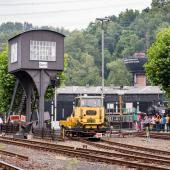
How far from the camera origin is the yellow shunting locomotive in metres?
37.2

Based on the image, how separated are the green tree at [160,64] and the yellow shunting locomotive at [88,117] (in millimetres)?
10051

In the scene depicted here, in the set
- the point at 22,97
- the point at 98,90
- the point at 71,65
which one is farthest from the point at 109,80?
the point at 22,97

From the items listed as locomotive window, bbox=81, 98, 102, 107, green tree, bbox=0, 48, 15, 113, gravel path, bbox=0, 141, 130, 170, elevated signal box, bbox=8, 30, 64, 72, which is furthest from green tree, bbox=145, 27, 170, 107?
gravel path, bbox=0, 141, 130, 170

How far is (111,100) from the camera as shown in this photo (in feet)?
260

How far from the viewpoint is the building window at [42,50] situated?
144 feet

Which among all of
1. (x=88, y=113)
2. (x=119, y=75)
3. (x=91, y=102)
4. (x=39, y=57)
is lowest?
(x=88, y=113)

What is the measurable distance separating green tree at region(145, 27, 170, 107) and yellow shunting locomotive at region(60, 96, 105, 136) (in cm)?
1005

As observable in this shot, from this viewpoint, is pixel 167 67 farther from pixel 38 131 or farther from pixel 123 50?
pixel 123 50

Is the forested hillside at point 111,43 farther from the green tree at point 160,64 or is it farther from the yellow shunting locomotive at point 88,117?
the yellow shunting locomotive at point 88,117

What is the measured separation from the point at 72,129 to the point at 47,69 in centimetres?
783

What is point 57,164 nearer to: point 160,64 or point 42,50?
point 42,50

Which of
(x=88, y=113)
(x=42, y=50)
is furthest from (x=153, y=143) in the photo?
(x=42, y=50)

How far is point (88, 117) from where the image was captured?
37.3 meters

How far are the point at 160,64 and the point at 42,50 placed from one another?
33.0 feet
